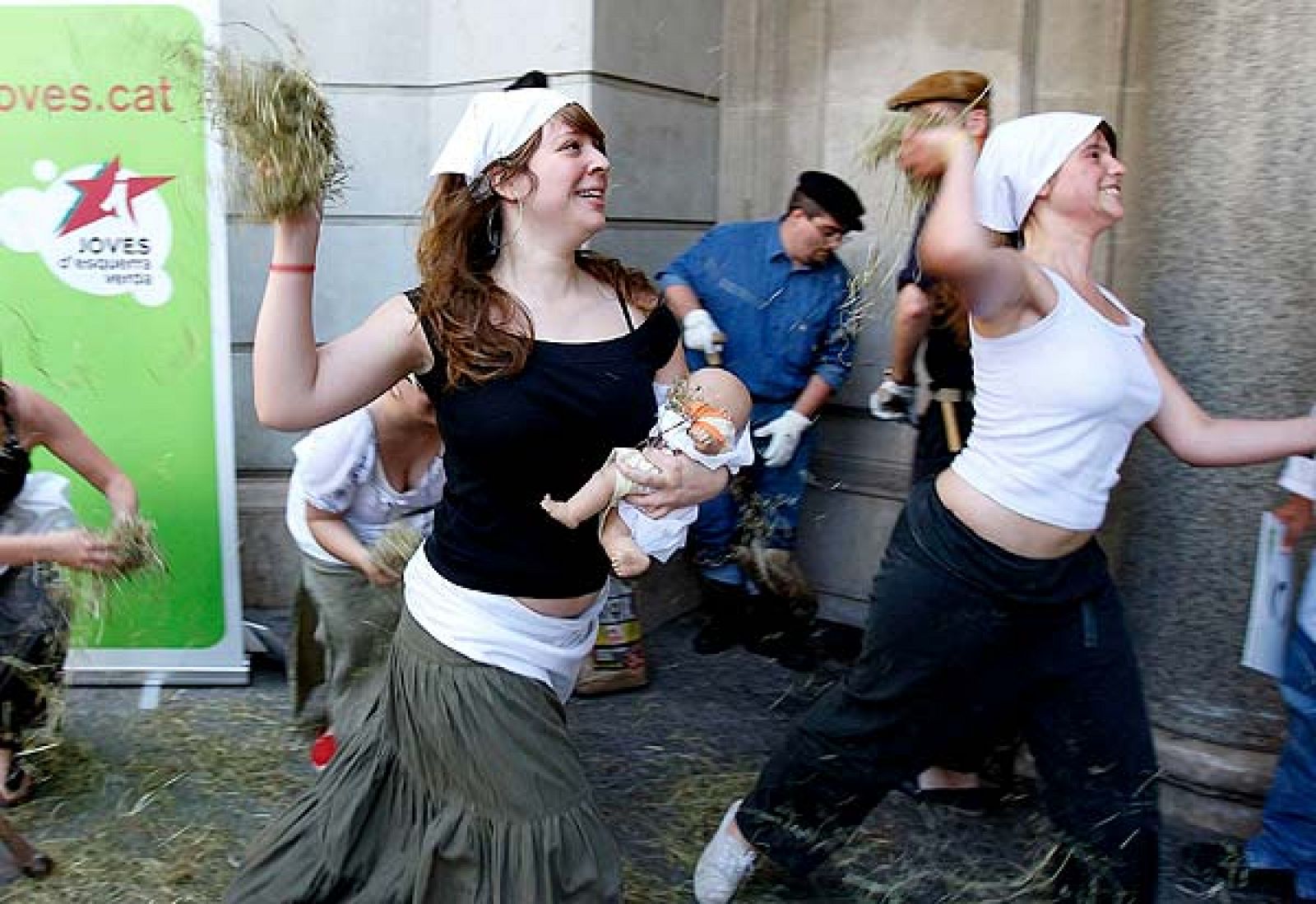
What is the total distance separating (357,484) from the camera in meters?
3.79

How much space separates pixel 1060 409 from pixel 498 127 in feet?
4.19

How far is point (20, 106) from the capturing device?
15.1 ft

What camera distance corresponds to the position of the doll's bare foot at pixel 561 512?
8.29 feet

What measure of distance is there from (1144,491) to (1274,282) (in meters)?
0.66

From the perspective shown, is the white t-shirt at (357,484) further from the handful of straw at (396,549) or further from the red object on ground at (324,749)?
the red object on ground at (324,749)

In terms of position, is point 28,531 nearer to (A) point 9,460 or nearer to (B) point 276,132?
(A) point 9,460

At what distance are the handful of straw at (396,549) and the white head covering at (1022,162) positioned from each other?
1.67m

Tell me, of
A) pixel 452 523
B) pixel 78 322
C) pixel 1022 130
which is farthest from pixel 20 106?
pixel 1022 130

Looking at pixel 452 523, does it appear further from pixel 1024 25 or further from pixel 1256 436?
pixel 1024 25

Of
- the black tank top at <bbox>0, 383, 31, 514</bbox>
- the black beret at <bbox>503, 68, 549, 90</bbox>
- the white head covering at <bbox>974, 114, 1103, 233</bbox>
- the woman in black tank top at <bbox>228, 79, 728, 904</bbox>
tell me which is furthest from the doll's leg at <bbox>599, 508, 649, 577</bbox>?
the black beret at <bbox>503, 68, 549, 90</bbox>

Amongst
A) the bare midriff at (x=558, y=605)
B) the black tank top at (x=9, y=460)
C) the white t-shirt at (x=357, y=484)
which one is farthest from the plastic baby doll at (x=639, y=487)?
the black tank top at (x=9, y=460)

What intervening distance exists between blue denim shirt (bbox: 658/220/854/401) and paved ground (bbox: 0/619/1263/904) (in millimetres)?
1142

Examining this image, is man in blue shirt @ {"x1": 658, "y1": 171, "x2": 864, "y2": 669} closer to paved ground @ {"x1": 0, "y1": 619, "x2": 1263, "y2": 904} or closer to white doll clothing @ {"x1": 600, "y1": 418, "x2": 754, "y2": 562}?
paved ground @ {"x1": 0, "y1": 619, "x2": 1263, "y2": 904}

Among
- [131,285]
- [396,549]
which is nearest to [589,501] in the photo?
[396,549]
